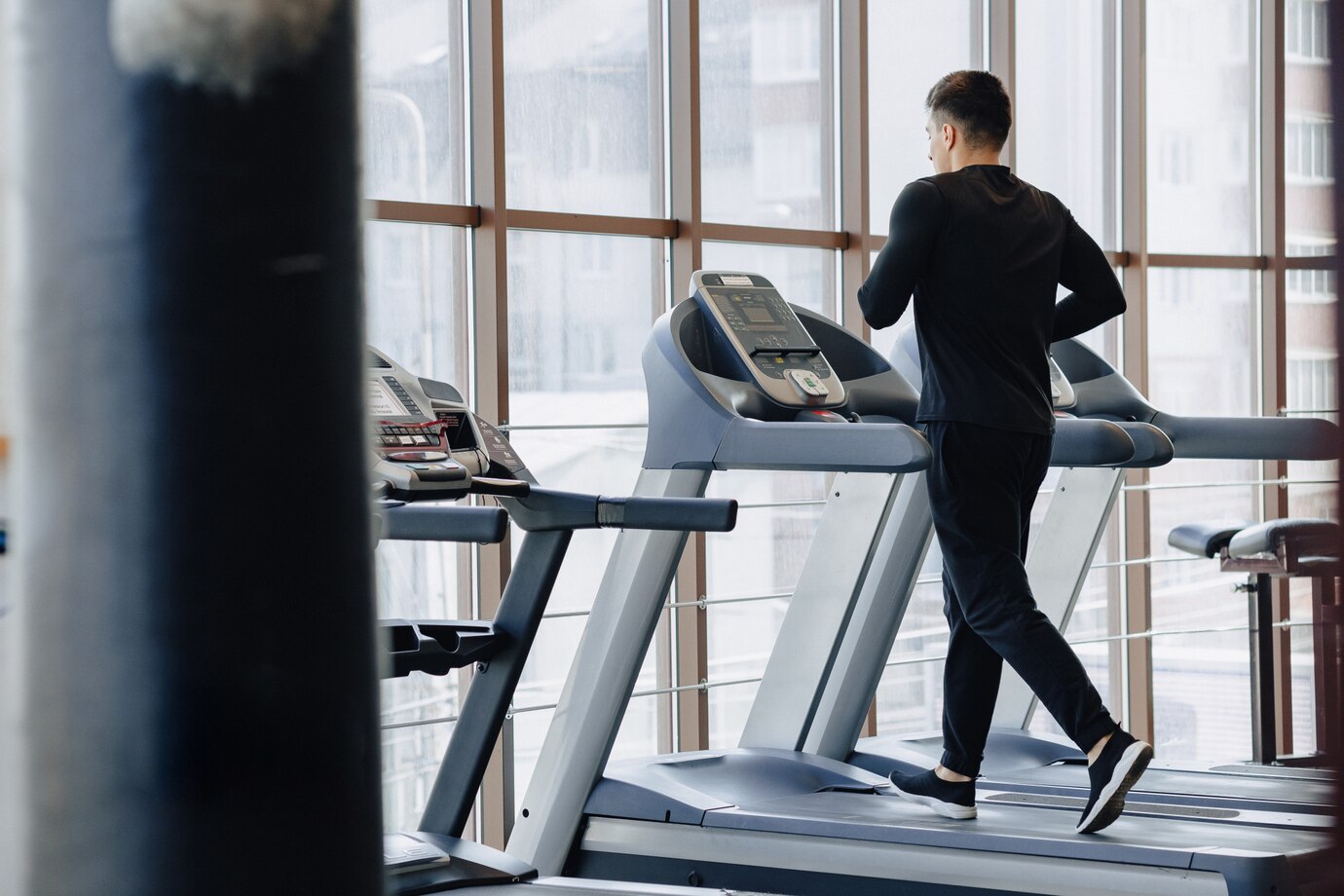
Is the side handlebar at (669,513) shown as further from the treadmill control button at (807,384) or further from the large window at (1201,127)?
the large window at (1201,127)

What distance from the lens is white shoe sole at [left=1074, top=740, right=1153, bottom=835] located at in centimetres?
271

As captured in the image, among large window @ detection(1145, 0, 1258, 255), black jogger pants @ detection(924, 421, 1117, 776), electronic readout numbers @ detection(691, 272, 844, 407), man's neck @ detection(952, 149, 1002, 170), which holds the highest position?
large window @ detection(1145, 0, 1258, 255)

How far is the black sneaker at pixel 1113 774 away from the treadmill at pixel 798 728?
46mm

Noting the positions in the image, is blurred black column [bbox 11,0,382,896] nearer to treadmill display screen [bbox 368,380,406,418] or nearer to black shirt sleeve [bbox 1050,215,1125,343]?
treadmill display screen [bbox 368,380,406,418]

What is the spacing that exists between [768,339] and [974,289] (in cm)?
68

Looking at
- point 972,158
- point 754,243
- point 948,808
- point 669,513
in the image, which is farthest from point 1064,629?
point 754,243

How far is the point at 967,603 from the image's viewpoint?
2814 millimetres

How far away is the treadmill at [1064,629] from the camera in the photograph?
11.5 feet

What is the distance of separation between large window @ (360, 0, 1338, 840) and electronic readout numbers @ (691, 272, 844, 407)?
993mm

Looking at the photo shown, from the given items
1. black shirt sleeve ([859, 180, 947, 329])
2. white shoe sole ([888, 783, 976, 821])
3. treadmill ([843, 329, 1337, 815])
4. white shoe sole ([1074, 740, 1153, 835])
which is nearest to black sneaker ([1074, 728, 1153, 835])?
white shoe sole ([1074, 740, 1153, 835])

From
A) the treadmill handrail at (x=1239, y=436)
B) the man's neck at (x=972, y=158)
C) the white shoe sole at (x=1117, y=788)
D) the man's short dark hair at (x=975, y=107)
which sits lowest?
the white shoe sole at (x=1117, y=788)

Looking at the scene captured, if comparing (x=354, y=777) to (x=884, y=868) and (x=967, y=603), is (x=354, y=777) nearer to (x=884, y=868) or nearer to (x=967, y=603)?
(x=967, y=603)

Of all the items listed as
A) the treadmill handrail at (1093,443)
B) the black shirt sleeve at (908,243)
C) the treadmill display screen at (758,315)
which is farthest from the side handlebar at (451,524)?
the treadmill handrail at (1093,443)

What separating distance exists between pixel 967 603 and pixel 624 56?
2.93 metres
